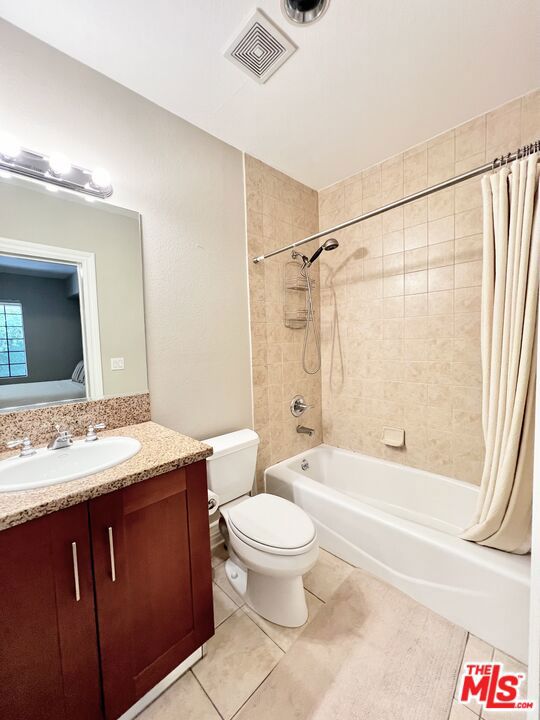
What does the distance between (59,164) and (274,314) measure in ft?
4.50

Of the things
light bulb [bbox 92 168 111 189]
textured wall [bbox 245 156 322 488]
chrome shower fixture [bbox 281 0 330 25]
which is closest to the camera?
chrome shower fixture [bbox 281 0 330 25]

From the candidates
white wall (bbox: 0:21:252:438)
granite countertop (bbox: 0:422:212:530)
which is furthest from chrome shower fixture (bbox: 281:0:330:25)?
granite countertop (bbox: 0:422:212:530)

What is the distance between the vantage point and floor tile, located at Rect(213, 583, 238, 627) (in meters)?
1.37

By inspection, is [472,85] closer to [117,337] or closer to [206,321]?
[206,321]

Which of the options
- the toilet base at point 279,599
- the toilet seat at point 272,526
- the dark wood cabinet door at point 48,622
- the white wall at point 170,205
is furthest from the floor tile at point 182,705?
the white wall at point 170,205

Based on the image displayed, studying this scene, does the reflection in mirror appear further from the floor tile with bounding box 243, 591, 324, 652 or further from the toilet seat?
the floor tile with bounding box 243, 591, 324, 652

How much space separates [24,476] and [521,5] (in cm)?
252

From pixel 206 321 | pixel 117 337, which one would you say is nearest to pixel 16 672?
pixel 117 337

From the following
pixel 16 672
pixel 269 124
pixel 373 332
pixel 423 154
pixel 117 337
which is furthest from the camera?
pixel 373 332

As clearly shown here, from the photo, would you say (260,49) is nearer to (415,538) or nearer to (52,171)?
(52,171)

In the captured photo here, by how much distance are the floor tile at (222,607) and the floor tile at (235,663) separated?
31 mm

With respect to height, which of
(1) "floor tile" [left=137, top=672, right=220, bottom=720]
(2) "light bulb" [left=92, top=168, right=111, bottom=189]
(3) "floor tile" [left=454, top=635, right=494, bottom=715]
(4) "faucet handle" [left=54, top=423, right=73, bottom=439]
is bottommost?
(1) "floor tile" [left=137, top=672, right=220, bottom=720]

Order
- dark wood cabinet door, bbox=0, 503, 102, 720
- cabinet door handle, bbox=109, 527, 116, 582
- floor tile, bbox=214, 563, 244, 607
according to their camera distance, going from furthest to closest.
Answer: floor tile, bbox=214, 563, 244, 607 → cabinet door handle, bbox=109, 527, 116, 582 → dark wood cabinet door, bbox=0, 503, 102, 720

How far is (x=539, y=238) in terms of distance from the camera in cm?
108
